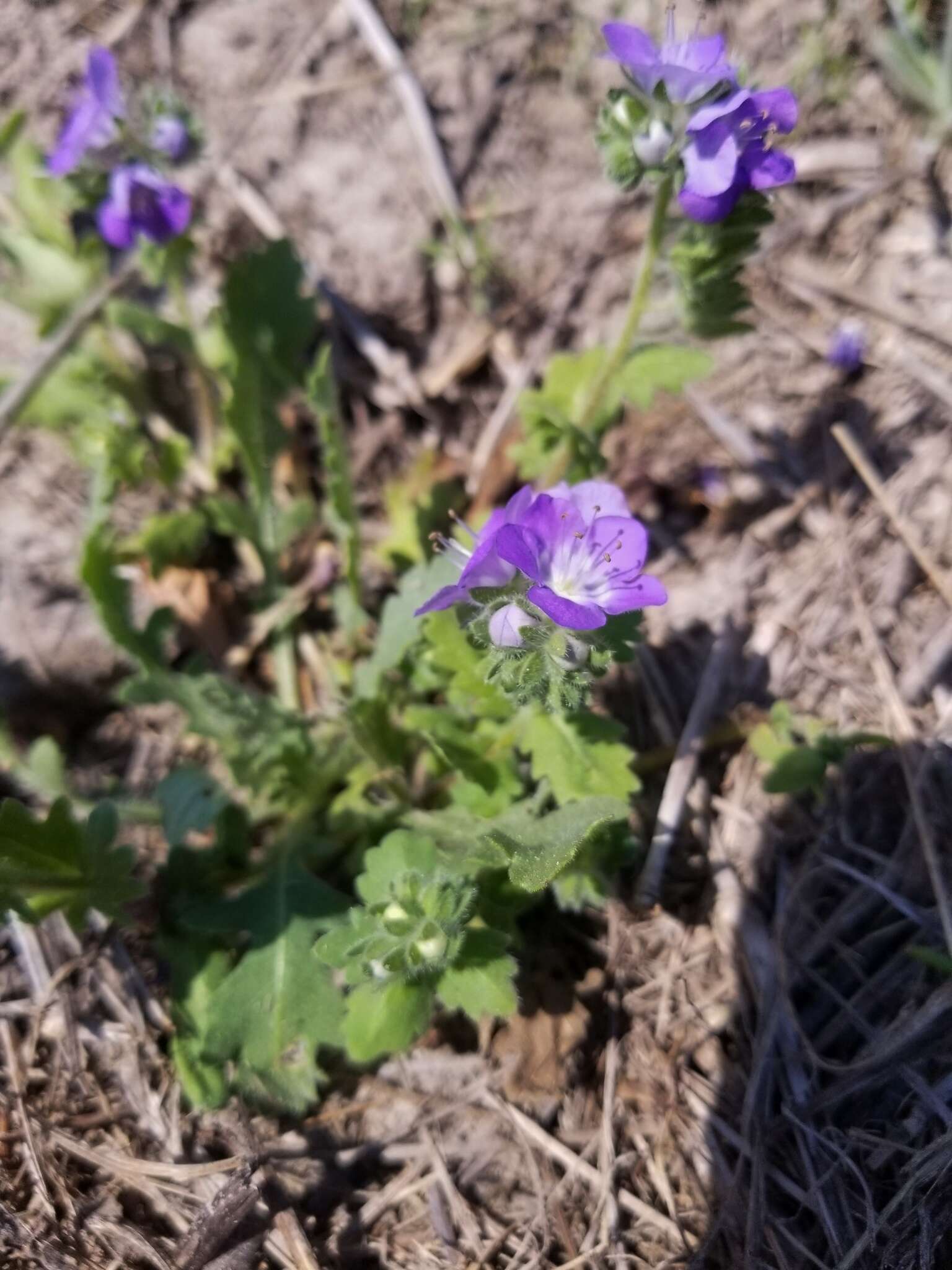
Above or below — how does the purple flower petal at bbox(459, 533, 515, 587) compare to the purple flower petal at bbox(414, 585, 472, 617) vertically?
above

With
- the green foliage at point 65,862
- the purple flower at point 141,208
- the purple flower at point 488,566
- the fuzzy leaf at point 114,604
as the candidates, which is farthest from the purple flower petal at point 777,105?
the green foliage at point 65,862

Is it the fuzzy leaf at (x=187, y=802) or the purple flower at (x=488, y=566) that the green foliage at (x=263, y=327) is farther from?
the purple flower at (x=488, y=566)

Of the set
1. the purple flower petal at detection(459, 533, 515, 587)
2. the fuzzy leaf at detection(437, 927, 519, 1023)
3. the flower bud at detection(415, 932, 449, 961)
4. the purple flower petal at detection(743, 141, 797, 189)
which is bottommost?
the fuzzy leaf at detection(437, 927, 519, 1023)

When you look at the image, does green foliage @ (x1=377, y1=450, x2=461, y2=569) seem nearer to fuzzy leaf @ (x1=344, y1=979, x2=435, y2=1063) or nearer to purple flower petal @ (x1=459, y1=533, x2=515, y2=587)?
purple flower petal @ (x1=459, y1=533, x2=515, y2=587)

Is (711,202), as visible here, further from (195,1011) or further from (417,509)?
(195,1011)

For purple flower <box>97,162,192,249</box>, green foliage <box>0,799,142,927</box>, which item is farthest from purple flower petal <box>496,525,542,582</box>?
purple flower <box>97,162,192,249</box>

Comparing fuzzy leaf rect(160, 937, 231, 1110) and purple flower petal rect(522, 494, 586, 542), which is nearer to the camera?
purple flower petal rect(522, 494, 586, 542)

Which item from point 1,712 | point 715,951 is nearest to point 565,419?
point 715,951
